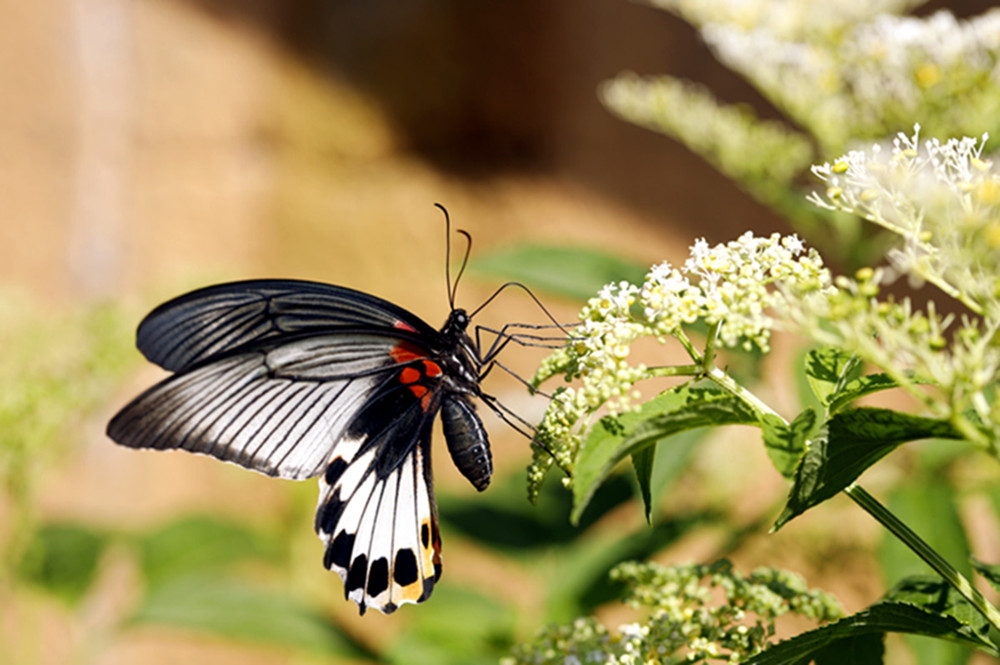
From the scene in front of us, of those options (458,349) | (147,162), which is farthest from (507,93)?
(458,349)

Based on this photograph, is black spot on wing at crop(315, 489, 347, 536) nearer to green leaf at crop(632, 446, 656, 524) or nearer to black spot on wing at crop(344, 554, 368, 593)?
black spot on wing at crop(344, 554, 368, 593)

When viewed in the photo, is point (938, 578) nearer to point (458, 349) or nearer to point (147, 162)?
point (458, 349)

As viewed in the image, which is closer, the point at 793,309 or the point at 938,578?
the point at 793,309

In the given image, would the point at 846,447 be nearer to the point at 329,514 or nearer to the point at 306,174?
the point at 329,514

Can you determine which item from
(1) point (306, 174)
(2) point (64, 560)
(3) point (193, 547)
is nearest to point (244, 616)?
(3) point (193, 547)

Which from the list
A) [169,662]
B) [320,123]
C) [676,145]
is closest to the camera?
[676,145]

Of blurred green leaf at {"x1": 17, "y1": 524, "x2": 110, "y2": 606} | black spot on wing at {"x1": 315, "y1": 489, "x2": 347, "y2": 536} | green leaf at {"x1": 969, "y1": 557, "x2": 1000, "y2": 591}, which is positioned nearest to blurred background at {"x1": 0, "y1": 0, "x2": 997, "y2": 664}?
blurred green leaf at {"x1": 17, "y1": 524, "x2": 110, "y2": 606}

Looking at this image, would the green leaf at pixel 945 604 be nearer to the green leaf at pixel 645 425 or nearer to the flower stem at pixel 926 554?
the flower stem at pixel 926 554
